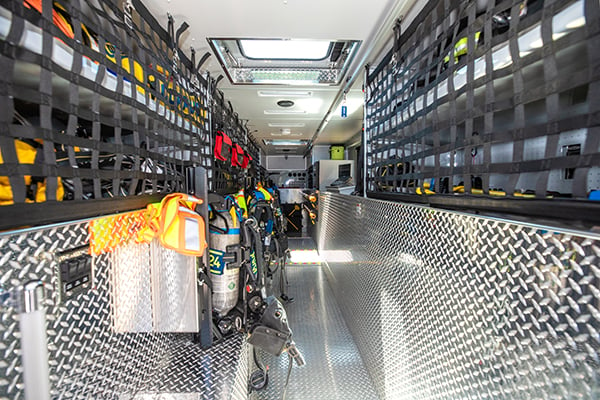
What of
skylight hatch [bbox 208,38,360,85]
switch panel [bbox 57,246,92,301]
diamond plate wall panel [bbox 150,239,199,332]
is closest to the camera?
switch panel [bbox 57,246,92,301]

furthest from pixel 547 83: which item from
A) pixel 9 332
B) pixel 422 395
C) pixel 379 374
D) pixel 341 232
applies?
pixel 341 232

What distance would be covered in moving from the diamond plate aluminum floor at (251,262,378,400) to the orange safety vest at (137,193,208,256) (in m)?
1.28

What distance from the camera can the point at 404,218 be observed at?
4.58ft

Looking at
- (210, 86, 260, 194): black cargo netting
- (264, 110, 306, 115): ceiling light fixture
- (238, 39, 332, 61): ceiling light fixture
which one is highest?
(238, 39, 332, 61): ceiling light fixture

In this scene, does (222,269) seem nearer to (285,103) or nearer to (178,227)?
(178,227)

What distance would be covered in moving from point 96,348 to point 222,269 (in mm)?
922

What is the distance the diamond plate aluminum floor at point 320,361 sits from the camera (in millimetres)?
1762

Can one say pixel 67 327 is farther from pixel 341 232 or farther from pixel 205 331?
pixel 341 232

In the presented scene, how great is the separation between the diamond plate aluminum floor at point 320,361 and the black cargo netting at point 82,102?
1.69 m

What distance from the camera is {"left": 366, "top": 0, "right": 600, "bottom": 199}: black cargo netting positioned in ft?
2.18

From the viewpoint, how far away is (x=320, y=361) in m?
2.07

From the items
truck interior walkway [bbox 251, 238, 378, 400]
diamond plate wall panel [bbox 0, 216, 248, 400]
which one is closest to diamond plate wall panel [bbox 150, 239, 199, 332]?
diamond plate wall panel [bbox 0, 216, 248, 400]

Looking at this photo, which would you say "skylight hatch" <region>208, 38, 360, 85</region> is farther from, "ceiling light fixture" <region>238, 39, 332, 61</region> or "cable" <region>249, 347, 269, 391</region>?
"cable" <region>249, 347, 269, 391</region>

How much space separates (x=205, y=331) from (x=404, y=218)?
1610 mm
